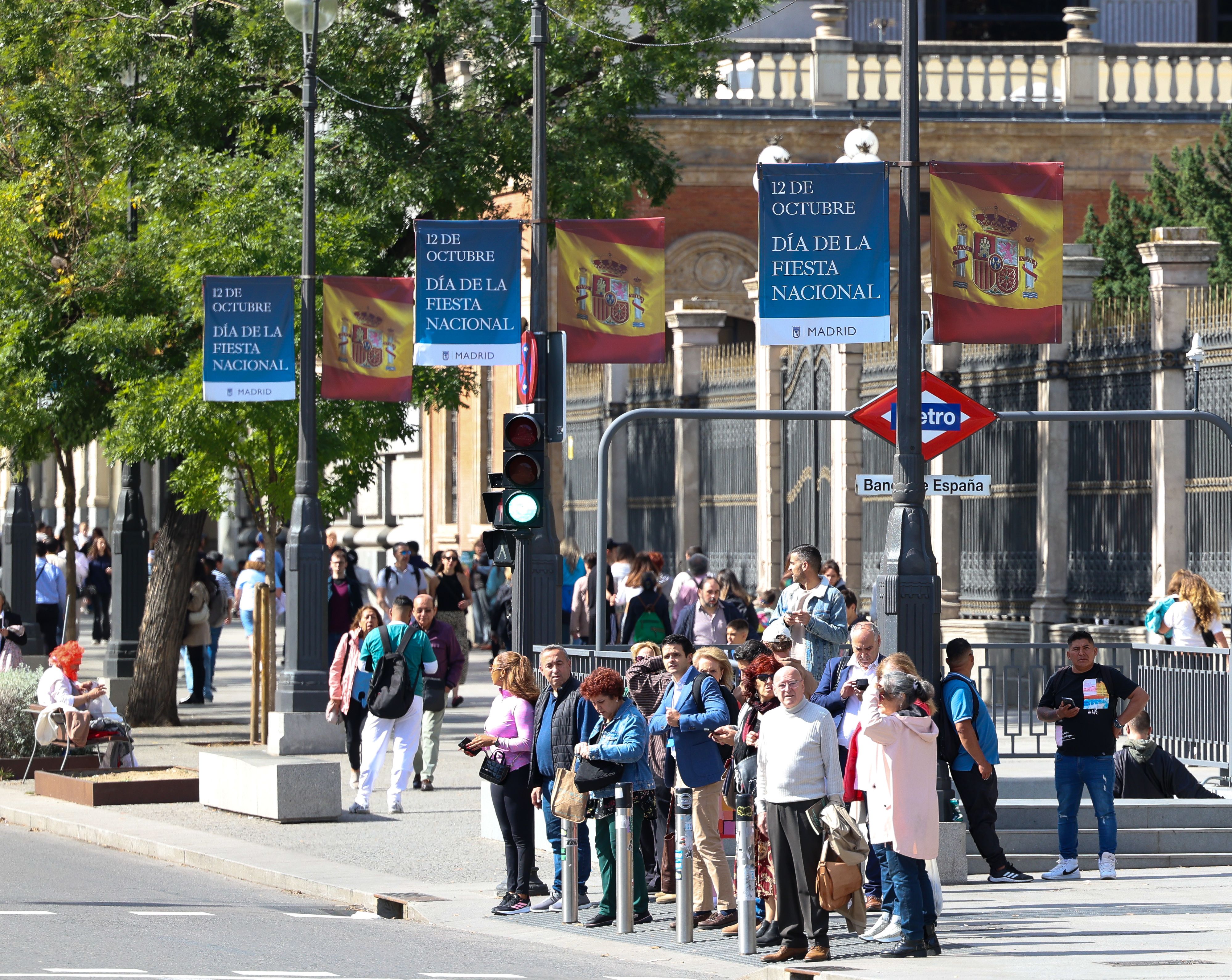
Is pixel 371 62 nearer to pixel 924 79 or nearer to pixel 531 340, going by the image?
pixel 531 340

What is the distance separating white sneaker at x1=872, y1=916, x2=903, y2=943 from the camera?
449 inches

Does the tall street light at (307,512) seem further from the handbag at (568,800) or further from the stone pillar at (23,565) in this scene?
the stone pillar at (23,565)

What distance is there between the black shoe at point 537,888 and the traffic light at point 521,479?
2.58 metres

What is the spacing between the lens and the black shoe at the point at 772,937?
11477mm

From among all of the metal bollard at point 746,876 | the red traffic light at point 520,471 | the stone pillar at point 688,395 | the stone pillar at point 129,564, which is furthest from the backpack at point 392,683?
the stone pillar at point 688,395

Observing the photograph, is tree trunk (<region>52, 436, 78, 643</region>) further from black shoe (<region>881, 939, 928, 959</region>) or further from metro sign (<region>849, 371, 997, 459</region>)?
black shoe (<region>881, 939, 928, 959</region>)

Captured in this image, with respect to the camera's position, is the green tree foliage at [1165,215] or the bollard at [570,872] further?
the green tree foliage at [1165,215]

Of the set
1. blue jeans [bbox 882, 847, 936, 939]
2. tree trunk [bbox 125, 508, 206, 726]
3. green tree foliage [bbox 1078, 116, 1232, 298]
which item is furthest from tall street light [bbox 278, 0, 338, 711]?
green tree foliage [bbox 1078, 116, 1232, 298]

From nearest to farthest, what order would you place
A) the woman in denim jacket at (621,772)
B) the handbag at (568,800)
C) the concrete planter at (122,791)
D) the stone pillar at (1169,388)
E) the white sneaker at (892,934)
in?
the white sneaker at (892,934) → the woman in denim jacket at (621,772) → the handbag at (568,800) → the concrete planter at (122,791) → the stone pillar at (1169,388)

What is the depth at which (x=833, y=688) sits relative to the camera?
13.1 meters

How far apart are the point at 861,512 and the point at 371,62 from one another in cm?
738

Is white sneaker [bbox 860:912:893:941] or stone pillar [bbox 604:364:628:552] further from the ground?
stone pillar [bbox 604:364:628:552]

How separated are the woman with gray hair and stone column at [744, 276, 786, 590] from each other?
14193 millimetres

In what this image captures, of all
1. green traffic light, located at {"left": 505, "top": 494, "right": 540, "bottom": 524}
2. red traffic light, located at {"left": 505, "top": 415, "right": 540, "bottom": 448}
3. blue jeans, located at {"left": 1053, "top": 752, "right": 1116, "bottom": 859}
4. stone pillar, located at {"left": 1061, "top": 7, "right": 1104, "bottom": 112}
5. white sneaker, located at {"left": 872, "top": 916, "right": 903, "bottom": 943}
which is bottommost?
white sneaker, located at {"left": 872, "top": 916, "right": 903, "bottom": 943}
